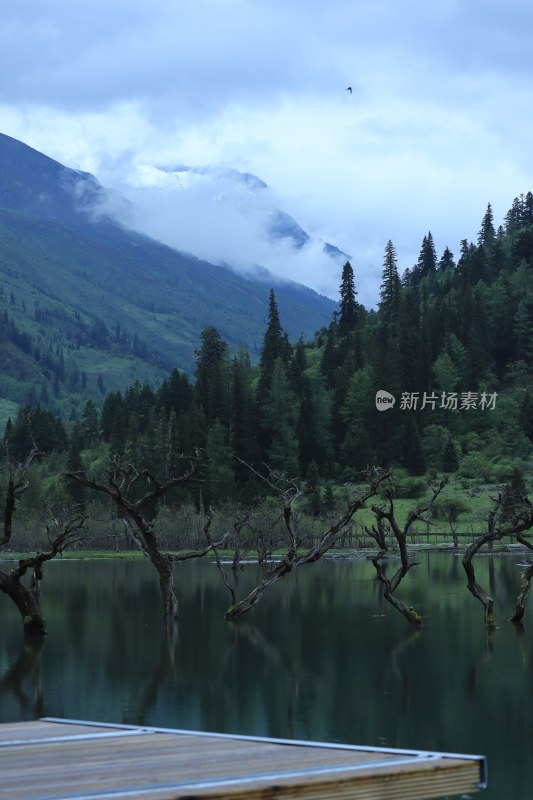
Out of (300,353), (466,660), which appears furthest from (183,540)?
(466,660)

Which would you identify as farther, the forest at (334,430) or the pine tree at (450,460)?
the pine tree at (450,460)

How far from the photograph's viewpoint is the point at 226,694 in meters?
33.6

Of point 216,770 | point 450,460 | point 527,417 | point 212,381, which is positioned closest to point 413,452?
point 450,460

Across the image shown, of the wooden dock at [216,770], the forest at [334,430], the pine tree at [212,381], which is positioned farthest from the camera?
the pine tree at [212,381]

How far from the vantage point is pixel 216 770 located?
477 inches

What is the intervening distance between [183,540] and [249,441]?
35.2 meters

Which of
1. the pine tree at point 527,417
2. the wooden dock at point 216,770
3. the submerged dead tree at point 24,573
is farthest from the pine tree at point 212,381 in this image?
the wooden dock at point 216,770

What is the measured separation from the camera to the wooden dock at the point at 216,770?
11258 millimetres

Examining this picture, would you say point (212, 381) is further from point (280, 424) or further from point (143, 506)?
point (143, 506)

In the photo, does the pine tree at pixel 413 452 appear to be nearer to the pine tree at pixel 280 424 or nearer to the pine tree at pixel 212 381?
the pine tree at pixel 280 424

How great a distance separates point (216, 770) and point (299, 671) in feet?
88.1

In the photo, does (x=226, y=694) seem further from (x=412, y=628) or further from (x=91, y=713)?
(x=412, y=628)

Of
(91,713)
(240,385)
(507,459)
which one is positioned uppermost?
(240,385)

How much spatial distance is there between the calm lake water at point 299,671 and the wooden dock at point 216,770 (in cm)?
978
